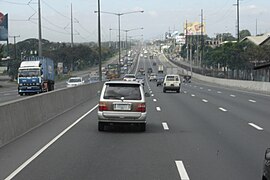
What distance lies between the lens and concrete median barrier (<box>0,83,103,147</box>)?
14.3m

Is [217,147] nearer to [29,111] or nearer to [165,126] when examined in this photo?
[165,126]

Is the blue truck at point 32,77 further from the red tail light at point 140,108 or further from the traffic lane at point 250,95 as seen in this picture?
the red tail light at point 140,108

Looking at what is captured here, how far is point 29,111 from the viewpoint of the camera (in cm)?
1758

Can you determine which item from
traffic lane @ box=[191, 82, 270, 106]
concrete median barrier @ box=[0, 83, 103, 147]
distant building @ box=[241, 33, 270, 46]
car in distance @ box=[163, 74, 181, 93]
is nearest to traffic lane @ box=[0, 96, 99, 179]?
concrete median barrier @ box=[0, 83, 103, 147]

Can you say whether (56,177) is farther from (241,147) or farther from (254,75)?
(254,75)

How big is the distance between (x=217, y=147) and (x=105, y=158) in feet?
10.7

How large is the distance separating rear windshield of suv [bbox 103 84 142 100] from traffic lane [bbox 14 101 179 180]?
3.73 ft

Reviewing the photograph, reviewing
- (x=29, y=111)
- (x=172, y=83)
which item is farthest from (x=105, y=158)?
(x=172, y=83)

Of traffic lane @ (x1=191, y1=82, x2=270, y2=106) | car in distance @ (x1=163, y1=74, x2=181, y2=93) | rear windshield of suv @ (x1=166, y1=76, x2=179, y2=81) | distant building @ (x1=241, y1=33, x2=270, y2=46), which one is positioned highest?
distant building @ (x1=241, y1=33, x2=270, y2=46)

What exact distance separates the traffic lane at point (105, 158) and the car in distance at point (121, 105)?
44 centimetres

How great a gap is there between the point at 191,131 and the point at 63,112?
30.9 ft

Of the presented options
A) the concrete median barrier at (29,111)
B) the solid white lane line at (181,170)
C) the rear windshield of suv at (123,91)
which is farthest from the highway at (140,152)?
the rear windshield of suv at (123,91)

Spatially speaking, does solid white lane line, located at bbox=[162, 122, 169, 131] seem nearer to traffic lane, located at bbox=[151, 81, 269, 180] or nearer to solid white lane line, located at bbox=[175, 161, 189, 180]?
traffic lane, located at bbox=[151, 81, 269, 180]

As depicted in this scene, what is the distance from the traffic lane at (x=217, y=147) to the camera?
33.5 feet
